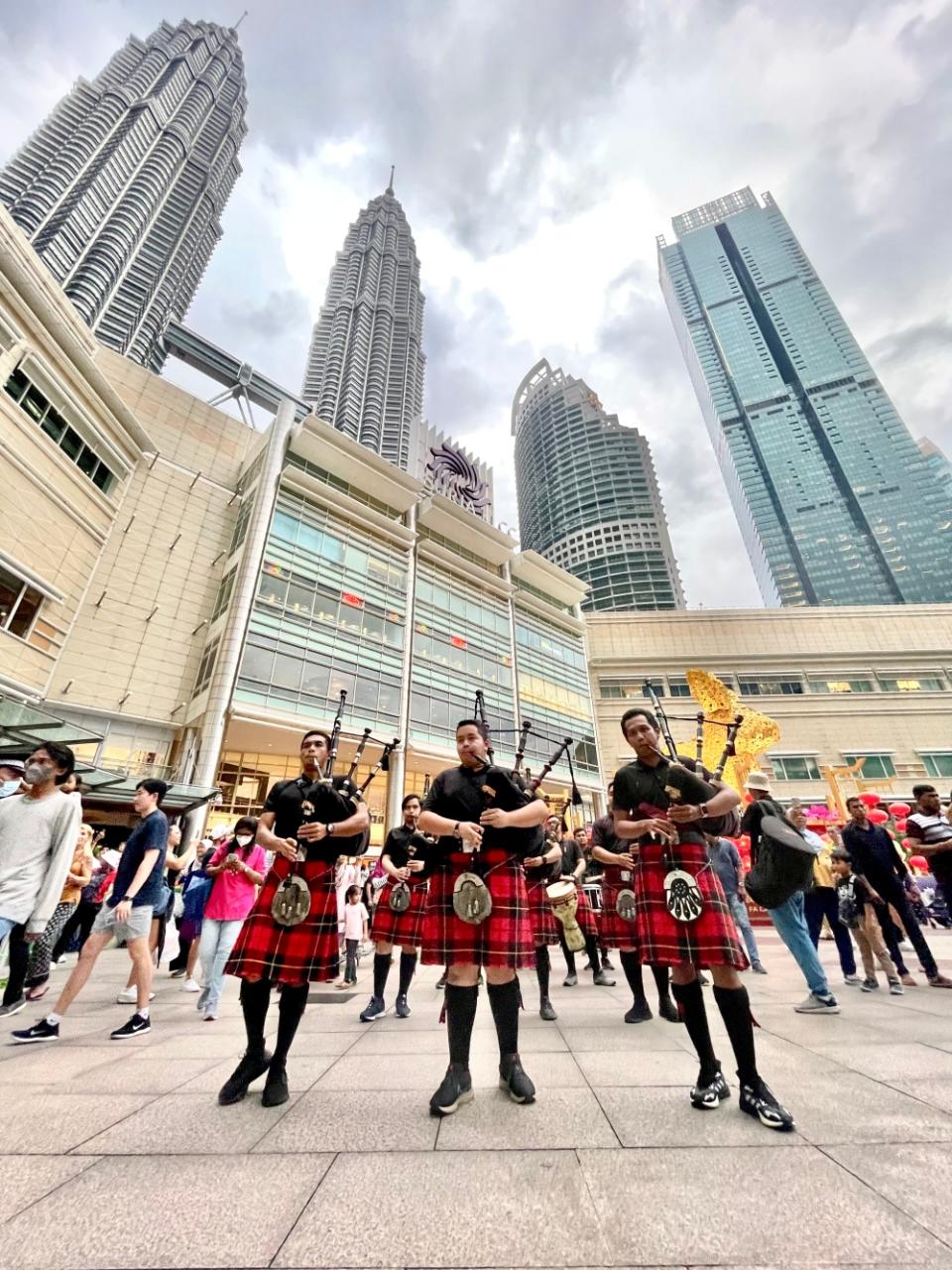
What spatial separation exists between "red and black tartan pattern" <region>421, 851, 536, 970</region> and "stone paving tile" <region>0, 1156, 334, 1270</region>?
43.4 inches

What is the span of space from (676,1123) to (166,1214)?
7.10 feet

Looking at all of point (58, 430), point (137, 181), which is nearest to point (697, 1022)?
point (58, 430)

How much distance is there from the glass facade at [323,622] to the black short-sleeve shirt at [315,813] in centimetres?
2275

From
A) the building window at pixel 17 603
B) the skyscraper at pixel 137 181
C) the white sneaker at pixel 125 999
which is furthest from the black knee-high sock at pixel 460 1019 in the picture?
the skyscraper at pixel 137 181

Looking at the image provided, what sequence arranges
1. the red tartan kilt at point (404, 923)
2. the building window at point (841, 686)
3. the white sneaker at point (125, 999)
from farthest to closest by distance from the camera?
→ the building window at point (841, 686) → the white sneaker at point (125, 999) → the red tartan kilt at point (404, 923)

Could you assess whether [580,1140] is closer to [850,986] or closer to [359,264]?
[850,986]

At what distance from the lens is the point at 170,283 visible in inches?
3701

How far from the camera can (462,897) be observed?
3.14m

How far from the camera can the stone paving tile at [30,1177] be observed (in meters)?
1.78

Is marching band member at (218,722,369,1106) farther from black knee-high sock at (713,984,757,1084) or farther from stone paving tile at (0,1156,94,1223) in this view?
black knee-high sock at (713,984,757,1084)

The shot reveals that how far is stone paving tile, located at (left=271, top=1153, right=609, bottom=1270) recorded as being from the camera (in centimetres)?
147

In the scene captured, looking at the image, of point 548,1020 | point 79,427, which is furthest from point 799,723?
point 79,427

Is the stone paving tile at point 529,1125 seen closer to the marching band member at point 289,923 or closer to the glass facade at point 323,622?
the marching band member at point 289,923

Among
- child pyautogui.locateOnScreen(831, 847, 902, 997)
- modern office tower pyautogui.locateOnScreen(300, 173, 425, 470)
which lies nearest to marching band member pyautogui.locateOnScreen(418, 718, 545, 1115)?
child pyautogui.locateOnScreen(831, 847, 902, 997)
